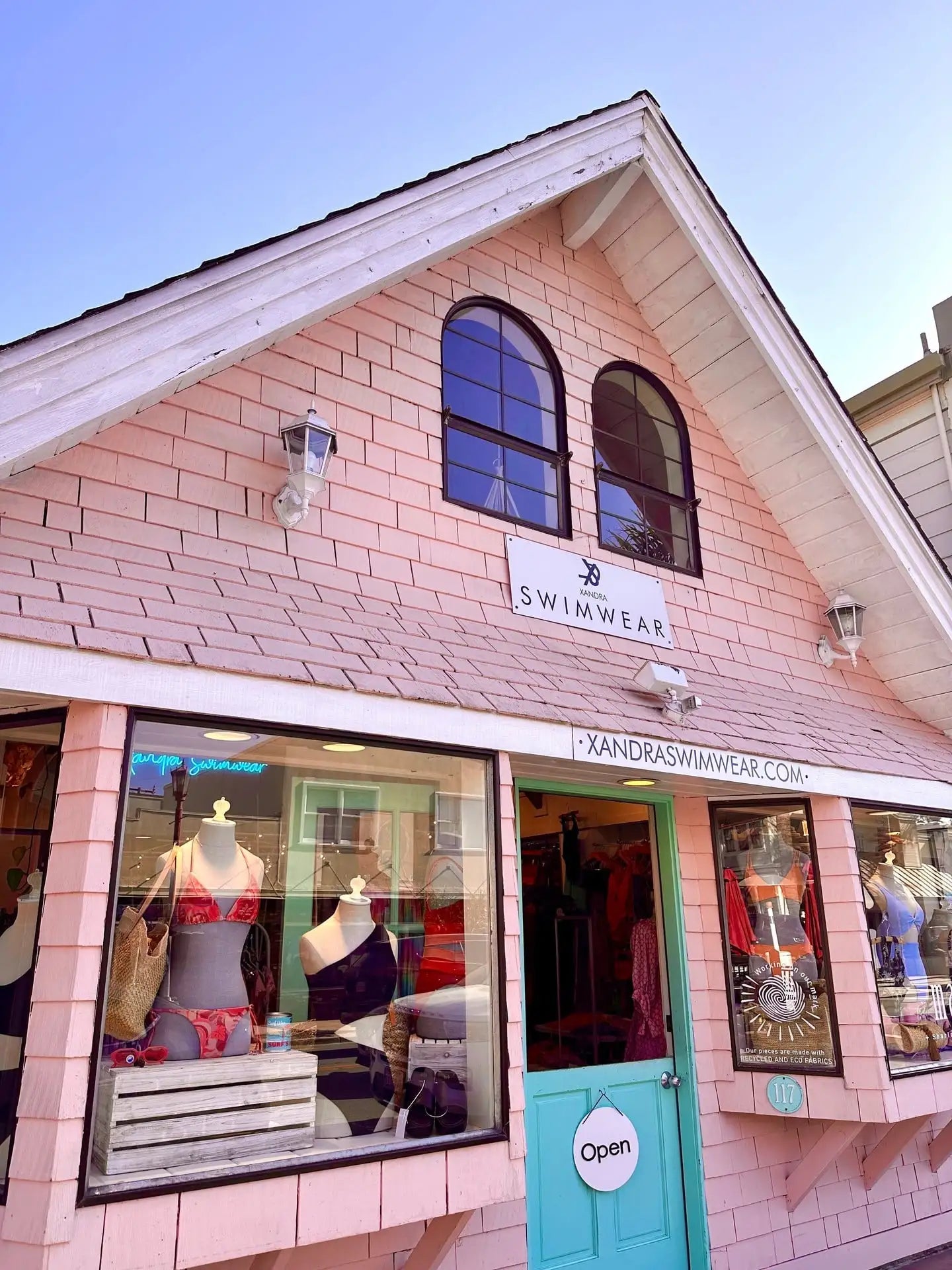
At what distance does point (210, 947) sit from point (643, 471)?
4.12 metres

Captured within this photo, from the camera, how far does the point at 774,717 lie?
550cm

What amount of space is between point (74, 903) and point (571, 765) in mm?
2252

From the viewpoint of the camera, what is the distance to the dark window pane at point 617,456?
5.95 meters

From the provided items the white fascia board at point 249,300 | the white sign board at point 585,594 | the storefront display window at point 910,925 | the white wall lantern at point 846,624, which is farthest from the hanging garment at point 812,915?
the white fascia board at point 249,300

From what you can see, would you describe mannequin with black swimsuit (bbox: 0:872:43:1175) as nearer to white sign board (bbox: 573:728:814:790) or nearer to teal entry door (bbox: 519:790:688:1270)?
white sign board (bbox: 573:728:814:790)

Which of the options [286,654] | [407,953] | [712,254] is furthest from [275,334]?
[712,254]

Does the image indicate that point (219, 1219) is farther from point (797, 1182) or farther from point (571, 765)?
point (797, 1182)

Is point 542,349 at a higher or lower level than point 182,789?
higher

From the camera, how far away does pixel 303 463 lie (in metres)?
4.12

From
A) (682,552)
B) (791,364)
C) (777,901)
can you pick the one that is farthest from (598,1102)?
(791,364)

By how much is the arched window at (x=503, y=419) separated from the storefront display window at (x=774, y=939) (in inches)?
78.3

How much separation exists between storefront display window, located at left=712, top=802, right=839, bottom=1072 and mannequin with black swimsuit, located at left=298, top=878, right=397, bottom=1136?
234cm

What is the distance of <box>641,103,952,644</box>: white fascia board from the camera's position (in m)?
5.71

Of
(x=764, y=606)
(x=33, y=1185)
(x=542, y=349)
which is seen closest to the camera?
(x=33, y=1185)
